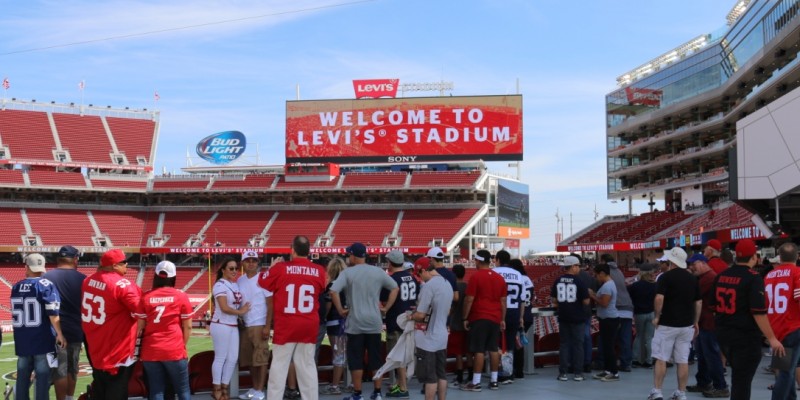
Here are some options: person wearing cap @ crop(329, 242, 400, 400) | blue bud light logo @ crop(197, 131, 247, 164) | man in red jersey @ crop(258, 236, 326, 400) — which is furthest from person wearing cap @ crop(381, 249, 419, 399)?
blue bud light logo @ crop(197, 131, 247, 164)

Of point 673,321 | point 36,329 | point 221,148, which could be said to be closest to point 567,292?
point 673,321

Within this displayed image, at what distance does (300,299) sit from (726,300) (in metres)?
4.26

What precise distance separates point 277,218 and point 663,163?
29.4 m

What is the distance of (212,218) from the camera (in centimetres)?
5678

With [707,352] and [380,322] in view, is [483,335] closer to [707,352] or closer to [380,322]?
[380,322]

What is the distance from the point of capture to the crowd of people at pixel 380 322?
22.8 feet

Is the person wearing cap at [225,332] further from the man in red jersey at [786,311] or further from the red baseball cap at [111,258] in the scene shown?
the man in red jersey at [786,311]

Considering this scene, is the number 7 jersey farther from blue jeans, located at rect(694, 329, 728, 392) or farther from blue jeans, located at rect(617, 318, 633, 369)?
blue jeans, located at rect(617, 318, 633, 369)

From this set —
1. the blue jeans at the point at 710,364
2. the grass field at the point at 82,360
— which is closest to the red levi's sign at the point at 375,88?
the grass field at the point at 82,360

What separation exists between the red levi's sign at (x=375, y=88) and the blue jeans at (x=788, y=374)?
5022 centimetres

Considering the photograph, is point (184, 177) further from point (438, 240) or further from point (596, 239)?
point (596, 239)

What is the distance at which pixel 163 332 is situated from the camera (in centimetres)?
693

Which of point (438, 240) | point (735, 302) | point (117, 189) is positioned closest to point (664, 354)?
point (735, 302)

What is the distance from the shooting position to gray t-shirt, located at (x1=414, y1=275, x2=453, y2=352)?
27.4ft
